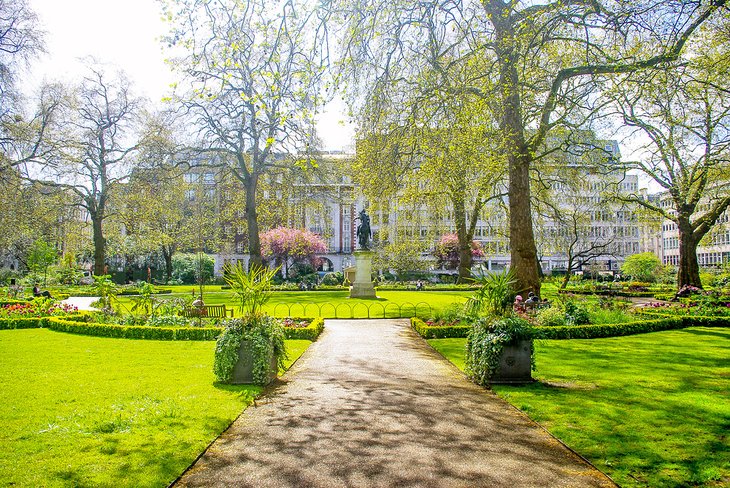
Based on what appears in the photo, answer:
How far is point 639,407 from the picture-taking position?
6.77 metres

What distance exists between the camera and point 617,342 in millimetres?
13258

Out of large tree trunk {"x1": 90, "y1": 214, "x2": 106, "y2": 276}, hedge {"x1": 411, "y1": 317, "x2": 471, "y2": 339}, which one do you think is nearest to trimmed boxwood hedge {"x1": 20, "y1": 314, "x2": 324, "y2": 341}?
hedge {"x1": 411, "y1": 317, "x2": 471, "y2": 339}

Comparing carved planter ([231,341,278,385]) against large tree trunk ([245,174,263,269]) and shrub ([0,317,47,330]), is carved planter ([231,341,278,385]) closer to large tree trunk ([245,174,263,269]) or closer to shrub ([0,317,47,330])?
shrub ([0,317,47,330])

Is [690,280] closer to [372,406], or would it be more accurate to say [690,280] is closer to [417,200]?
[417,200]

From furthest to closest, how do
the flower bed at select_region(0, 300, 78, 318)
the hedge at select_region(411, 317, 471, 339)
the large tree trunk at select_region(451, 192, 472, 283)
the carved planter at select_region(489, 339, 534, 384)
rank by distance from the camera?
the large tree trunk at select_region(451, 192, 472, 283) → the flower bed at select_region(0, 300, 78, 318) → the hedge at select_region(411, 317, 471, 339) → the carved planter at select_region(489, 339, 534, 384)

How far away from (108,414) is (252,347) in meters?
2.33

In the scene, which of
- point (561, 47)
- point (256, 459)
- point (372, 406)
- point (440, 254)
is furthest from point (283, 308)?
point (440, 254)

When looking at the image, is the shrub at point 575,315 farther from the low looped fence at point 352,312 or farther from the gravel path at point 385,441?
the gravel path at point 385,441

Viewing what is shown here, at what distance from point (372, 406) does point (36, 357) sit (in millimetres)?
7476

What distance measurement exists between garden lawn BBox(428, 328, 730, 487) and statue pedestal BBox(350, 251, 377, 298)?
1676 cm

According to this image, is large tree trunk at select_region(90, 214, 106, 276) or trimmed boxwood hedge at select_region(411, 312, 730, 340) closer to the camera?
trimmed boxwood hedge at select_region(411, 312, 730, 340)

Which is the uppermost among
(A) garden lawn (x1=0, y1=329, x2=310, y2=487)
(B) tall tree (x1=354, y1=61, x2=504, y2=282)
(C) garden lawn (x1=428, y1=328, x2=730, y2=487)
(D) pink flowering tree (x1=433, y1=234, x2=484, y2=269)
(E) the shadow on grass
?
(B) tall tree (x1=354, y1=61, x2=504, y2=282)

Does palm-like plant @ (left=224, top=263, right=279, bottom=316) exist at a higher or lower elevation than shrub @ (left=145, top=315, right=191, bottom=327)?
higher

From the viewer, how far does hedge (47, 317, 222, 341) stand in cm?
1389
